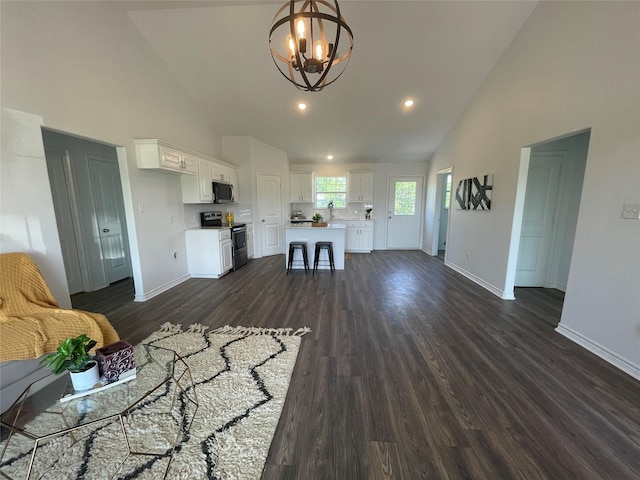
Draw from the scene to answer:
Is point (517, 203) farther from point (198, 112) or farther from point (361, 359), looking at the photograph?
point (198, 112)

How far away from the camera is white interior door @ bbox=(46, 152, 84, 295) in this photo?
141 inches

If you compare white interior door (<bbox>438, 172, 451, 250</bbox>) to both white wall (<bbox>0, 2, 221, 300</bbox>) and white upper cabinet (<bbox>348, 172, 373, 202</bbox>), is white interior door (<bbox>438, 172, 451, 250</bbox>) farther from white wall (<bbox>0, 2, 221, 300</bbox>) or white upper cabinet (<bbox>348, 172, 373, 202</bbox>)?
white wall (<bbox>0, 2, 221, 300</bbox>)

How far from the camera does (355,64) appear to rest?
388 centimetres

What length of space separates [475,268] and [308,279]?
9.59 ft

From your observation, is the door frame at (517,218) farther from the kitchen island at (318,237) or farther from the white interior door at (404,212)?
the white interior door at (404,212)

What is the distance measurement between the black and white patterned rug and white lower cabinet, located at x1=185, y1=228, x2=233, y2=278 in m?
2.51

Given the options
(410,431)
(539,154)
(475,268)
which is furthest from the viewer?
(475,268)

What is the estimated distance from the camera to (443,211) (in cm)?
691

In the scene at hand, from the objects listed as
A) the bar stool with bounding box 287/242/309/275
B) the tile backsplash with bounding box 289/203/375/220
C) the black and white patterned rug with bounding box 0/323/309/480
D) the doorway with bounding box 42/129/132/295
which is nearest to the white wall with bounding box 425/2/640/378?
the black and white patterned rug with bounding box 0/323/309/480

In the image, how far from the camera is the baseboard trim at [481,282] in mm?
3584

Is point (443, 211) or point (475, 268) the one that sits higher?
point (443, 211)

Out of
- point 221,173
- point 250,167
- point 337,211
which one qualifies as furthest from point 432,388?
point 337,211

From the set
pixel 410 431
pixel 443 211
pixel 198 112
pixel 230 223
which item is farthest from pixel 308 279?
pixel 443 211

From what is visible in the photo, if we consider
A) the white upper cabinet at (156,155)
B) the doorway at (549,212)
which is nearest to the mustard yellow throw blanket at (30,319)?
the white upper cabinet at (156,155)
